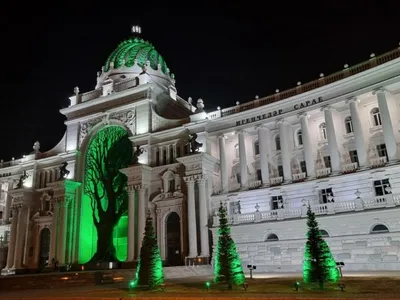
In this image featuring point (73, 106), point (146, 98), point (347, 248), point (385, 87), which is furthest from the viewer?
point (73, 106)

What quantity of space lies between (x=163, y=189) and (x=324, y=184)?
17.7m

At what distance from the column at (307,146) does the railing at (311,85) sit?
9.83 feet

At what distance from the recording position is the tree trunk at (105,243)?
4412cm

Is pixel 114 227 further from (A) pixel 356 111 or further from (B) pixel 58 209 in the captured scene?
(A) pixel 356 111

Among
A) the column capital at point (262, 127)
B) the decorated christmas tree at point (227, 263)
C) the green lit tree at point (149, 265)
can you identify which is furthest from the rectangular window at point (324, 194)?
the green lit tree at point (149, 265)

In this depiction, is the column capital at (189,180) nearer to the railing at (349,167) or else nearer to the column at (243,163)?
the column at (243,163)

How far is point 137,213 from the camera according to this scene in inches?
1615

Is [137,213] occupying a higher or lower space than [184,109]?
lower

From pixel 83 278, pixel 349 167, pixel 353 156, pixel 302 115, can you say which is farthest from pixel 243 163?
pixel 83 278

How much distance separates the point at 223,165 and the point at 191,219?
262 inches

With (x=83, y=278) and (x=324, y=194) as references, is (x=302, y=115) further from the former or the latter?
(x=83, y=278)

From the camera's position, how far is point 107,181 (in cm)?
4759

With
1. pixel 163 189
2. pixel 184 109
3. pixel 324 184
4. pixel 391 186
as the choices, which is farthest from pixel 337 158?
pixel 184 109

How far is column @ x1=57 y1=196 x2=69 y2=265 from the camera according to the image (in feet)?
147
